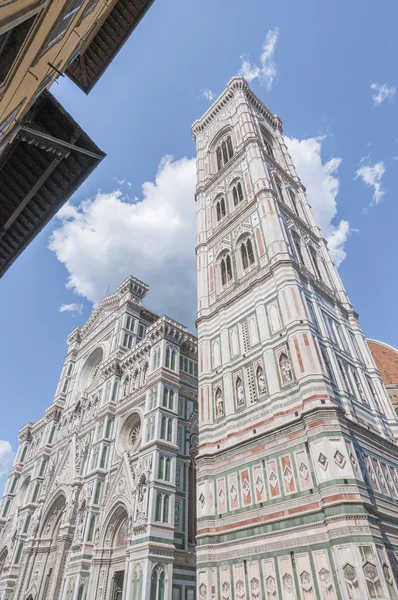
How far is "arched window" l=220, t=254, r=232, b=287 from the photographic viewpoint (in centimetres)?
2125

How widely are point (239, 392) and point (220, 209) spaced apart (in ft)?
44.5

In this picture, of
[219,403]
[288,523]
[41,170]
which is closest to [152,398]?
[219,403]

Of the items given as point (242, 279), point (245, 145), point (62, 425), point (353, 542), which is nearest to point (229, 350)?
point (242, 279)

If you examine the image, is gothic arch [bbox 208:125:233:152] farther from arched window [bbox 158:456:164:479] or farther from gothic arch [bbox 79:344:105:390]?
arched window [bbox 158:456:164:479]

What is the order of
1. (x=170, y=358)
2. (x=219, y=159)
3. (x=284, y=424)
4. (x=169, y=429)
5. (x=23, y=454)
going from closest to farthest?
(x=284, y=424) → (x=169, y=429) → (x=170, y=358) → (x=219, y=159) → (x=23, y=454)

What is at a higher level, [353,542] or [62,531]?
[62,531]

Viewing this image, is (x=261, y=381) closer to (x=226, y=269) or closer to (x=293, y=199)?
(x=226, y=269)

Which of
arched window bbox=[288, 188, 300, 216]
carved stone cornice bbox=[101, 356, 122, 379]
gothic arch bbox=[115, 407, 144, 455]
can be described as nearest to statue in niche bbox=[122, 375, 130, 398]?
carved stone cornice bbox=[101, 356, 122, 379]

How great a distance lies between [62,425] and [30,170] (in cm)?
2620

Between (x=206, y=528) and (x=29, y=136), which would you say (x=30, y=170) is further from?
(x=206, y=528)

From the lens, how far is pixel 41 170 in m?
10.6

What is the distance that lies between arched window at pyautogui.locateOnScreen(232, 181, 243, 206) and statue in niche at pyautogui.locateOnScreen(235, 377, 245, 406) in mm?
12208

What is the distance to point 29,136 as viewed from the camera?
888 centimetres

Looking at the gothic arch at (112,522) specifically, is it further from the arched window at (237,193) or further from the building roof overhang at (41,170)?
the arched window at (237,193)
